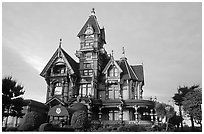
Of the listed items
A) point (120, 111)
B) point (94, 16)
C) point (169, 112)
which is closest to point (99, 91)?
point (120, 111)

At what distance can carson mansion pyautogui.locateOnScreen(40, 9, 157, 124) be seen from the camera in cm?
2930

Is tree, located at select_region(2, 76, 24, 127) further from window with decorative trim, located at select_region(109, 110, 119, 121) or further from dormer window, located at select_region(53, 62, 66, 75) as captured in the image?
window with decorative trim, located at select_region(109, 110, 119, 121)

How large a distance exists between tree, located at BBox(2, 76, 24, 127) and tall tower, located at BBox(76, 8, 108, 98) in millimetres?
10387

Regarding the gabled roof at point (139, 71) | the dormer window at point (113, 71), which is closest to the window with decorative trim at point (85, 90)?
the dormer window at point (113, 71)

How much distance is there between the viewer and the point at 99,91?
32.2 m

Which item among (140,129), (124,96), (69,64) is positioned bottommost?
(140,129)

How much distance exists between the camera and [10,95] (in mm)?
22578

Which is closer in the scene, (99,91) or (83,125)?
(83,125)

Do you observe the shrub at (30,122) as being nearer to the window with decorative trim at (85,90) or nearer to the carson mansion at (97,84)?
the carson mansion at (97,84)

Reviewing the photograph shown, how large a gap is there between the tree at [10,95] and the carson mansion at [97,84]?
6.78m

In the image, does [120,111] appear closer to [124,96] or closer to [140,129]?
[124,96]

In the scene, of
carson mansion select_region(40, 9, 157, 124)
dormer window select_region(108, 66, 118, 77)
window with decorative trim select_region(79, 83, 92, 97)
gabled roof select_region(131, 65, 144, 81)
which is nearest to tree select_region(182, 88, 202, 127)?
carson mansion select_region(40, 9, 157, 124)

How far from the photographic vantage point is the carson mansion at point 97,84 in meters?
29.3

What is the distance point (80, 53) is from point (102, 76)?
16.6 feet
